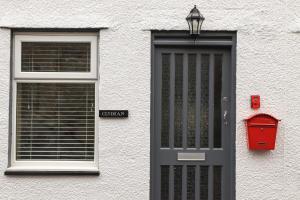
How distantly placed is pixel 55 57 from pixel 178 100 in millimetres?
1732

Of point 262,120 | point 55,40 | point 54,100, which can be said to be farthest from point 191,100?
point 55,40

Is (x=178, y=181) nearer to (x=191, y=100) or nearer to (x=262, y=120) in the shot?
(x=191, y=100)

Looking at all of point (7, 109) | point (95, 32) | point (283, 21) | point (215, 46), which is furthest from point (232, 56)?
point (7, 109)

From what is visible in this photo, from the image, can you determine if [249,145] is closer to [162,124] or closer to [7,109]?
[162,124]

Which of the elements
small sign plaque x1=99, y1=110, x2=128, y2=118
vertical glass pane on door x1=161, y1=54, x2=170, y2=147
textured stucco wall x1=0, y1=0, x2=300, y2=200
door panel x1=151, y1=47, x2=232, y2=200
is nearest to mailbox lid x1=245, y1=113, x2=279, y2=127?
textured stucco wall x1=0, y1=0, x2=300, y2=200

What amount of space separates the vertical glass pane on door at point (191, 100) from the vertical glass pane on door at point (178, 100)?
0.11 metres

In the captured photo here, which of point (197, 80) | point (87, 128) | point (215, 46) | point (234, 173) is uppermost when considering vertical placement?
point (215, 46)

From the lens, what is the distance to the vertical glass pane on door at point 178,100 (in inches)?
286

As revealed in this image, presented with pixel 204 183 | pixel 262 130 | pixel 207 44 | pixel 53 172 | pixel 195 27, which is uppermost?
pixel 195 27

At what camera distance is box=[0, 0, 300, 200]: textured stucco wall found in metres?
7.08

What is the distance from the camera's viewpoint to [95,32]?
720cm

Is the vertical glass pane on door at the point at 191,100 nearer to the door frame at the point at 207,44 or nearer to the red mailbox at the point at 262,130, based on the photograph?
the door frame at the point at 207,44

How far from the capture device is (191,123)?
7262 millimetres

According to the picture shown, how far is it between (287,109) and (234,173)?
1076 millimetres
